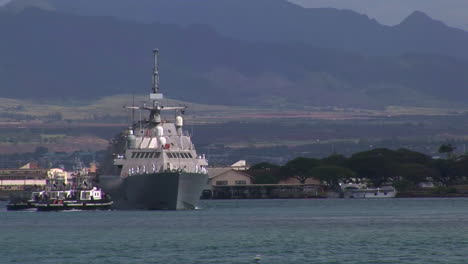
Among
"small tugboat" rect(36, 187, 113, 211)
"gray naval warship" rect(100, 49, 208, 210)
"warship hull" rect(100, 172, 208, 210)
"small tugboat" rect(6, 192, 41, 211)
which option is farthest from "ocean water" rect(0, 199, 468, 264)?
"small tugboat" rect(6, 192, 41, 211)

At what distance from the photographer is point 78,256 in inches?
3359

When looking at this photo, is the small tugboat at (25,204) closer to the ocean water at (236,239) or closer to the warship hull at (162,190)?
the warship hull at (162,190)

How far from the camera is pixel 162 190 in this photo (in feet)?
465

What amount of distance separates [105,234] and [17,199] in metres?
89.8

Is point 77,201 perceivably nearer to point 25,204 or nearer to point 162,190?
point 25,204

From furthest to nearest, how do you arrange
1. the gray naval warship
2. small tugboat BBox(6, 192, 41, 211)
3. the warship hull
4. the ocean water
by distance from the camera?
small tugboat BBox(6, 192, 41, 211) → the gray naval warship → the warship hull → the ocean water

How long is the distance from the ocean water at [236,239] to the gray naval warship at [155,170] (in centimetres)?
506

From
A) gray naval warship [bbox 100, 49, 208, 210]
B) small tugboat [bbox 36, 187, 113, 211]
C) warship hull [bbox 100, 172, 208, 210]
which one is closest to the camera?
warship hull [bbox 100, 172, 208, 210]

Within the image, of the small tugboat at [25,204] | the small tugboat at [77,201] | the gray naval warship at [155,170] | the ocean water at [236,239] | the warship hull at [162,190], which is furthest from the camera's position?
the small tugboat at [25,204]

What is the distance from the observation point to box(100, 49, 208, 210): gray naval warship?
142 m

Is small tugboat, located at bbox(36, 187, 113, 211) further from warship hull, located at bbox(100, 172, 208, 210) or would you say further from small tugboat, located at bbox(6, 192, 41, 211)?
warship hull, located at bbox(100, 172, 208, 210)

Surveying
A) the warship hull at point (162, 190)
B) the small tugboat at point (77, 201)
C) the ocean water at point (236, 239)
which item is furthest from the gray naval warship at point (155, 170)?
the ocean water at point (236, 239)

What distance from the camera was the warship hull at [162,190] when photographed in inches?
5522

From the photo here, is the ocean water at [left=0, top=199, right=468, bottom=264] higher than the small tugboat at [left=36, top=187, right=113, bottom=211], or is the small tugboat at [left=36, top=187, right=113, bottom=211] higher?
the small tugboat at [left=36, top=187, right=113, bottom=211]
